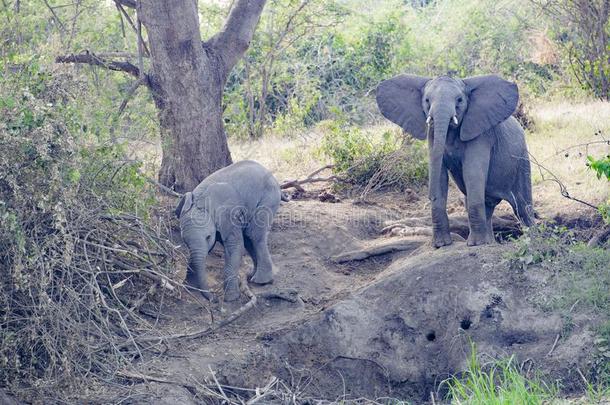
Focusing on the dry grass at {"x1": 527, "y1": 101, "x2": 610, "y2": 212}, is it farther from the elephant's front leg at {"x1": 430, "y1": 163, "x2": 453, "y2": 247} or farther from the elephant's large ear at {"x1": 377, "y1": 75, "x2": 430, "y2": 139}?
the elephant's large ear at {"x1": 377, "y1": 75, "x2": 430, "y2": 139}

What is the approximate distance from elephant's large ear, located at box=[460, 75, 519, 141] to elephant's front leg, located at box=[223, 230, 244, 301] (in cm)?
232

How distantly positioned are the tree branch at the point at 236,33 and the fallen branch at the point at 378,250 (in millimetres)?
2628

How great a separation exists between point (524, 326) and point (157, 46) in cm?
501

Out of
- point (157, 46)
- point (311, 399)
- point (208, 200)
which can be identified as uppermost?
point (157, 46)

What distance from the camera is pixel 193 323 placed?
848 centimetres

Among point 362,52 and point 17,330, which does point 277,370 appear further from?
point 362,52

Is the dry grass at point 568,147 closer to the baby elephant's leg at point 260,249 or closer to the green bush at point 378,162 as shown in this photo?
the green bush at point 378,162

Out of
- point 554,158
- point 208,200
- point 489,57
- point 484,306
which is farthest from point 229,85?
point 484,306

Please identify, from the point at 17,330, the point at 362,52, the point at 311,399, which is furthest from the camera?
the point at 362,52

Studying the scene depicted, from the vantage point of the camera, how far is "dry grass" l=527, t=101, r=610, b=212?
11008 mm

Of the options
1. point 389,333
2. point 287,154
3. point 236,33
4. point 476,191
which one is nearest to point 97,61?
point 236,33

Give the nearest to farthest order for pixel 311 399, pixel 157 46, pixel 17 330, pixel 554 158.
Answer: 1. pixel 17 330
2. pixel 311 399
3. pixel 157 46
4. pixel 554 158

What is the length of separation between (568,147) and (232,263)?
4661mm

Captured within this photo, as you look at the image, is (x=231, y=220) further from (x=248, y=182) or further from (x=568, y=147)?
(x=568, y=147)
